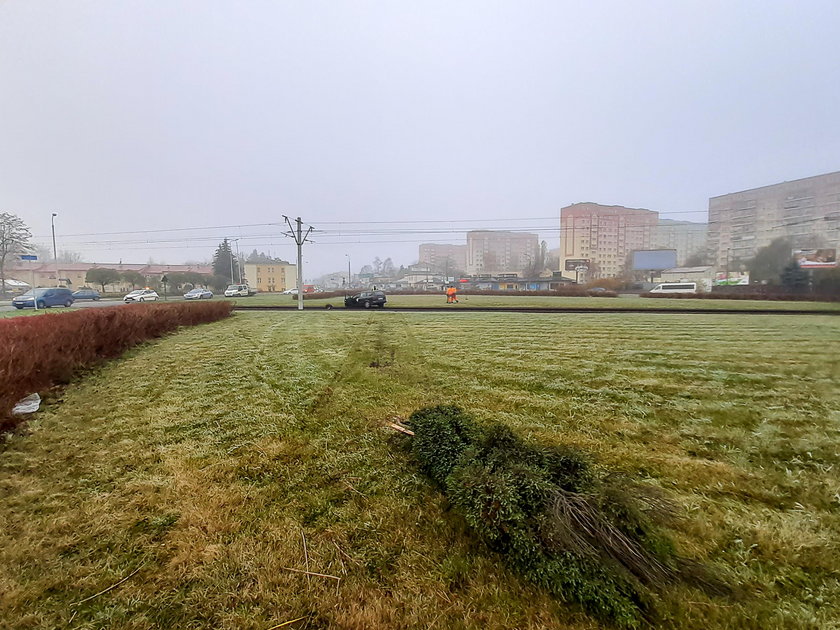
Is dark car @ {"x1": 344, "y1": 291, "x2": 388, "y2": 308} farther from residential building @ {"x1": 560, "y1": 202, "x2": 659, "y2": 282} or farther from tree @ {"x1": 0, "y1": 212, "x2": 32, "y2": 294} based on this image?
residential building @ {"x1": 560, "y1": 202, "x2": 659, "y2": 282}

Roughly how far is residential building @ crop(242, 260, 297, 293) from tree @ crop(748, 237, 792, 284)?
67.4m

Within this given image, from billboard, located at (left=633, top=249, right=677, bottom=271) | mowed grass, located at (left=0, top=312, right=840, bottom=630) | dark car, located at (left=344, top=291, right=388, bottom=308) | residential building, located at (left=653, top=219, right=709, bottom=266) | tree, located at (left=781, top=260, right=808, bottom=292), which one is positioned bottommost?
mowed grass, located at (left=0, top=312, right=840, bottom=630)

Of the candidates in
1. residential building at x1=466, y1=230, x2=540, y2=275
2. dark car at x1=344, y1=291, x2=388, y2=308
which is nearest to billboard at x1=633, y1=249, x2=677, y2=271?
residential building at x1=466, y1=230, x2=540, y2=275

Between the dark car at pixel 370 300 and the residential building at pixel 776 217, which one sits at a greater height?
the residential building at pixel 776 217

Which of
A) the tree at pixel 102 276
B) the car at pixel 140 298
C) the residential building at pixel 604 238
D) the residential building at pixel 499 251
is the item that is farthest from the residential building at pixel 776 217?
the tree at pixel 102 276

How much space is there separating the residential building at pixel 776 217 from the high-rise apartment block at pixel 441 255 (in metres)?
55.7

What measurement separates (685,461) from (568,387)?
2057mm

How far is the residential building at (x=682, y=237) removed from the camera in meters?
49.2

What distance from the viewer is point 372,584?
168 cm

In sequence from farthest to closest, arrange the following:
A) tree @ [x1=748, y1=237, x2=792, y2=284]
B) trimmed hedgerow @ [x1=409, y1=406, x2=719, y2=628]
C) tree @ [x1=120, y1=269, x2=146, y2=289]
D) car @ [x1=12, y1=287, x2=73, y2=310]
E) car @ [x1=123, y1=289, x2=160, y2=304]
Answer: tree @ [x1=120, y1=269, x2=146, y2=289], car @ [x1=123, y1=289, x2=160, y2=304], tree @ [x1=748, y1=237, x2=792, y2=284], car @ [x1=12, y1=287, x2=73, y2=310], trimmed hedgerow @ [x1=409, y1=406, x2=719, y2=628]

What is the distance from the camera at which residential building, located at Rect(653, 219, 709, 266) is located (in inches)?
1937

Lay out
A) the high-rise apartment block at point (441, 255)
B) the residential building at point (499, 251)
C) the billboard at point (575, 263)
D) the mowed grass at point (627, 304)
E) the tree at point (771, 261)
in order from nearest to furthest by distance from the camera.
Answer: the mowed grass at point (627, 304), the tree at point (771, 261), the billboard at point (575, 263), the residential building at point (499, 251), the high-rise apartment block at point (441, 255)

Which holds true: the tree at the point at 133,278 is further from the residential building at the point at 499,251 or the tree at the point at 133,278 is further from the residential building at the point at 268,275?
the residential building at the point at 499,251

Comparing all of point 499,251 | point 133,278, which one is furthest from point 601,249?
point 133,278
